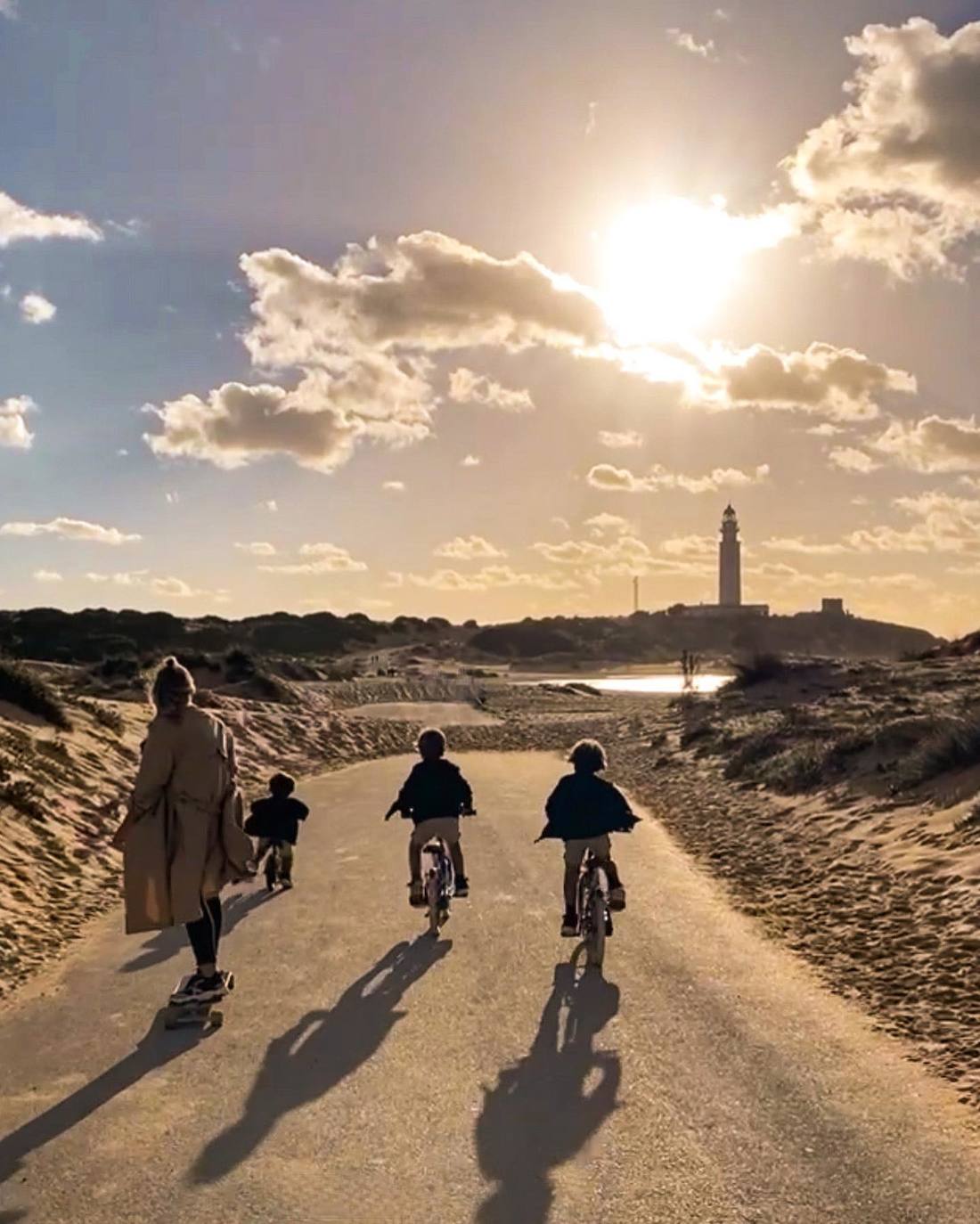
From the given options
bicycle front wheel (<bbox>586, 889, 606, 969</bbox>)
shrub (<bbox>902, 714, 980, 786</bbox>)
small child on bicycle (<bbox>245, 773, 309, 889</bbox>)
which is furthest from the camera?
shrub (<bbox>902, 714, 980, 786</bbox>)

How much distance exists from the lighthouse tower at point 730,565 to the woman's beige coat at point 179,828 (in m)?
147

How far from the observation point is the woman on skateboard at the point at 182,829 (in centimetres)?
744

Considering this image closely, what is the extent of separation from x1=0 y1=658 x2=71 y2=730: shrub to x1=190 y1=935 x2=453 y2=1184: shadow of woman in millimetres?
11922

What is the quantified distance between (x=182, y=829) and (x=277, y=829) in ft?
17.0

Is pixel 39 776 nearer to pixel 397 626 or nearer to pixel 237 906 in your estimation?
pixel 237 906

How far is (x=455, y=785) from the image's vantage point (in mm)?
10484

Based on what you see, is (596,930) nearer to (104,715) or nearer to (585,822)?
(585,822)

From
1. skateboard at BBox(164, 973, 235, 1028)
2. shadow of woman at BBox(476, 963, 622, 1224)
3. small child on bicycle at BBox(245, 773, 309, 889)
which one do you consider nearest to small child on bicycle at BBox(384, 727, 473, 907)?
small child on bicycle at BBox(245, 773, 309, 889)

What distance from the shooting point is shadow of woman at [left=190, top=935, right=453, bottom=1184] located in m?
5.66

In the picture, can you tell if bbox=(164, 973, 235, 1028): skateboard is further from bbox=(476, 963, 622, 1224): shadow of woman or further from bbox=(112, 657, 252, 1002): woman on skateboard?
bbox=(476, 963, 622, 1224): shadow of woman

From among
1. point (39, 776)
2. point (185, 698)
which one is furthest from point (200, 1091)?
point (39, 776)

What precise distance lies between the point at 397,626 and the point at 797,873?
353 feet

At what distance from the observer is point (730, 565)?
6127 inches

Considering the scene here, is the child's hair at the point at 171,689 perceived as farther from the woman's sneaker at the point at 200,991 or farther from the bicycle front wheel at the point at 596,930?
the bicycle front wheel at the point at 596,930
